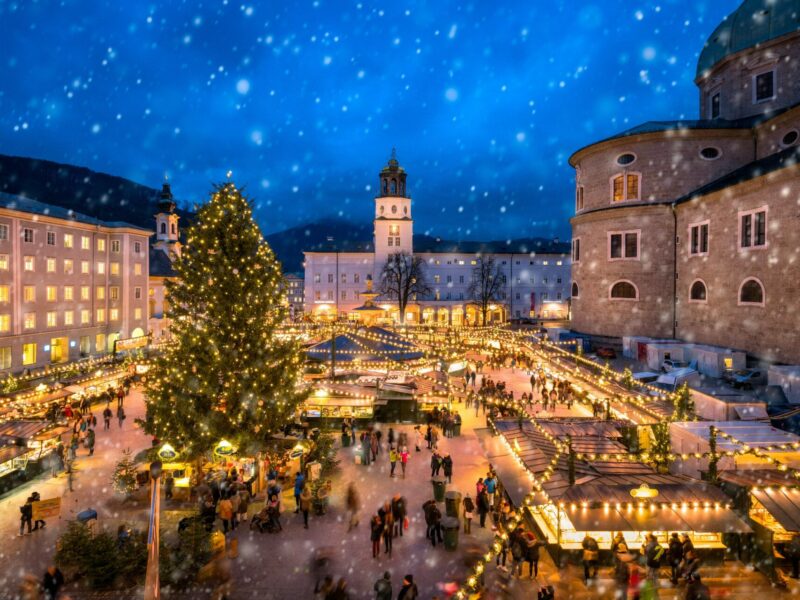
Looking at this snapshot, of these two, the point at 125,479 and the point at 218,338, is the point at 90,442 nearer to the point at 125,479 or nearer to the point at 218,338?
the point at 125,479

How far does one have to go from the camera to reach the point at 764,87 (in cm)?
3472

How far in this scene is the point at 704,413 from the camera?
1742 centimetres

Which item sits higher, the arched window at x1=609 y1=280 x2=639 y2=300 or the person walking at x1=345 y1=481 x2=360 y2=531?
the arched window at x1=609 y1=280 x2=639 y2=300

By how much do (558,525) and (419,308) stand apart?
196ft

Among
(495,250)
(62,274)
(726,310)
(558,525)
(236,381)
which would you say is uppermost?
(495,250)

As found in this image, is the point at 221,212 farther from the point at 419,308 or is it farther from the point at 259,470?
the point at 419,308

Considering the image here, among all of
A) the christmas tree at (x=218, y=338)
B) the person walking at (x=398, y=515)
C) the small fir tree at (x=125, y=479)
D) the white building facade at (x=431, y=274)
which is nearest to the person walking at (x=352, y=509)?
the person walking at (x=398, y=515)

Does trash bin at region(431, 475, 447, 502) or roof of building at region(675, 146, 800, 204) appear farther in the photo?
roof of building at region(675, 146, 800, 204)

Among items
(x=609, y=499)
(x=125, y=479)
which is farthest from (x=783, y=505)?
(x=125, y=479)

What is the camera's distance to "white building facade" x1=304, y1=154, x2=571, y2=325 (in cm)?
6894

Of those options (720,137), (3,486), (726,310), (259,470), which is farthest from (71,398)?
(720,137)

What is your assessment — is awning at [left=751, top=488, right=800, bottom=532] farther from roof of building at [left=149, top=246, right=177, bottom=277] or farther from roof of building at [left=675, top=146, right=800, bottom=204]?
roof of building at [left=149, top=246, right=177, bottom=277]

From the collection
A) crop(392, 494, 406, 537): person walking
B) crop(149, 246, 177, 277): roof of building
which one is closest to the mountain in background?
crop(149, 246, 177, 277): roof of building

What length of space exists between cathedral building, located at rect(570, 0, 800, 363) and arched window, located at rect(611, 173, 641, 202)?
0.07m
